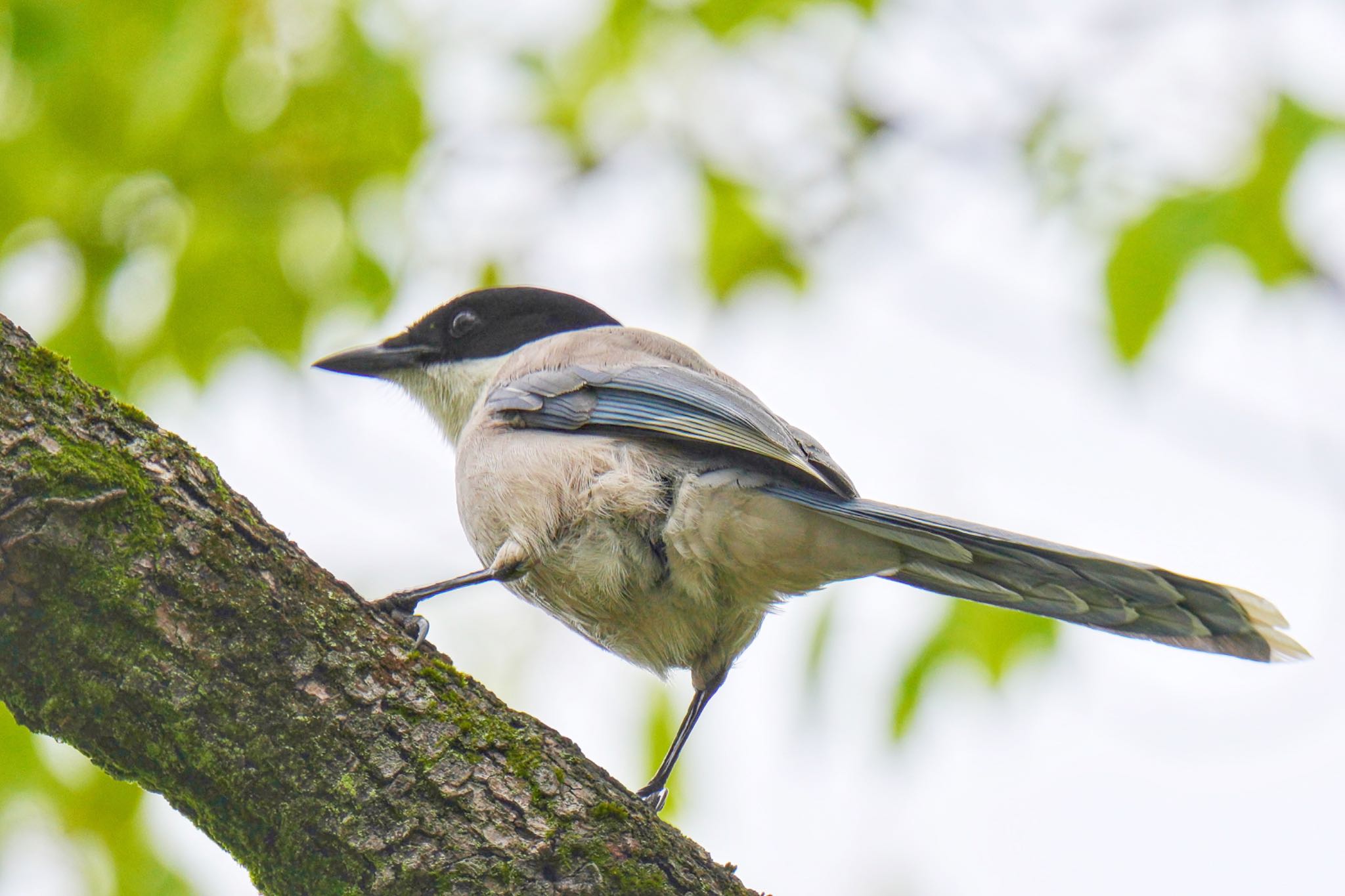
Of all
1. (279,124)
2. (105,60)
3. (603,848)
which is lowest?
(603,848)

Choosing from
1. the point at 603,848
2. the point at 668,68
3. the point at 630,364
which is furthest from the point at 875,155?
the point at 603,848

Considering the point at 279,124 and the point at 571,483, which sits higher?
the point at 279,124

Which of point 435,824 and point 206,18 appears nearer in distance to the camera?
point 435,824

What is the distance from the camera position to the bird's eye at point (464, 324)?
16.8ft

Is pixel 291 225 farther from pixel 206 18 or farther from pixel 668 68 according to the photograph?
pixel 668 68

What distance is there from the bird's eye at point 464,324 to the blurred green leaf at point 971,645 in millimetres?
2138

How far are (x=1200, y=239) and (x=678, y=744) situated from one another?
2.29 m

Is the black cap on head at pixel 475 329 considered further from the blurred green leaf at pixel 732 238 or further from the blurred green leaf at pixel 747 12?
the blurred green leaf at pixel 747 12

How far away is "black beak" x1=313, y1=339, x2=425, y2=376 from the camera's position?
4.98 meters

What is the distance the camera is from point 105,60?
4320 mm

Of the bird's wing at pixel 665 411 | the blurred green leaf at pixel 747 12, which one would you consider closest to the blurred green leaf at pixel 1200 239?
the bird's wing at pixel 665 411

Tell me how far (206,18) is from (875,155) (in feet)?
8.58

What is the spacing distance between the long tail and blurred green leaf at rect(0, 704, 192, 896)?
97.2 inches

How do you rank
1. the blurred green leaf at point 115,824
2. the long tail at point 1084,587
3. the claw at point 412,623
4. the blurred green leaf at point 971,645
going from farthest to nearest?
the blurred green leaf at point 971,645
the blurred green leaf at point 115,824
the long tail at point 1084,587
the claw at point 412,623
